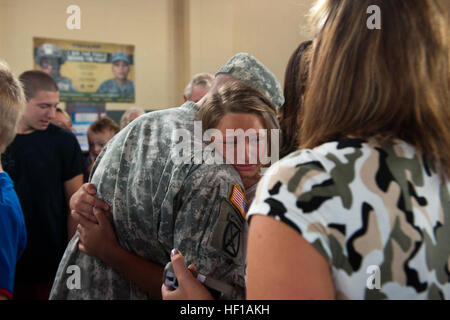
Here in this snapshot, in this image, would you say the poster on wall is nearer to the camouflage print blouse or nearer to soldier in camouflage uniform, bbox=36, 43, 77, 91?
soldier in camouflage uniform, bbox=36, 43, 77, 91

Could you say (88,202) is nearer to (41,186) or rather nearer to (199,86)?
(41,186)

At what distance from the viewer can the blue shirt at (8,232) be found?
120 cm

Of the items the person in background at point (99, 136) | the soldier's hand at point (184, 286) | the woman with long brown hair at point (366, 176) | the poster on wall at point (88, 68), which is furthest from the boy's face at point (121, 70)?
the woman with long brown hair at point (366, 176)

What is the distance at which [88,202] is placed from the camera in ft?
3.68

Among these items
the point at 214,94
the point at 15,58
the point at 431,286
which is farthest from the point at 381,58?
the point at 15,58

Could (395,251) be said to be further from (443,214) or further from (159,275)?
(159,275)

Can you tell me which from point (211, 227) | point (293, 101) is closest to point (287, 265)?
point (211, 227)

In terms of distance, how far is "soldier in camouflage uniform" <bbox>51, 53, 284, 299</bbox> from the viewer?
965 mm

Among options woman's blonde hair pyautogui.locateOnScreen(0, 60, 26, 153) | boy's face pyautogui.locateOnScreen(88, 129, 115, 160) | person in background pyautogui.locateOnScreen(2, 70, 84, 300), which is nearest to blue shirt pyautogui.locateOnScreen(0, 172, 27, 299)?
woman's blonde hair pyautogui.locateOnScreen(0, 60, 26, 153)

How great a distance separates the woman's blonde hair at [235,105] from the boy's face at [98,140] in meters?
2.54

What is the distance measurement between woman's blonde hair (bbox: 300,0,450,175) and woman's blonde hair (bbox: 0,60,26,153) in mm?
1010

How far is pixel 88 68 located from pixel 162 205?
437 cm

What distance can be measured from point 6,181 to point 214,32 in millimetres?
4340

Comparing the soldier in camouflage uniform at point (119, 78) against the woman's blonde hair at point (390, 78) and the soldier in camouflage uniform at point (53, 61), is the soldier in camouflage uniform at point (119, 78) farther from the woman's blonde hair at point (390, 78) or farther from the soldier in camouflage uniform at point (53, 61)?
the woman's blonde hair at point (390, 78)
